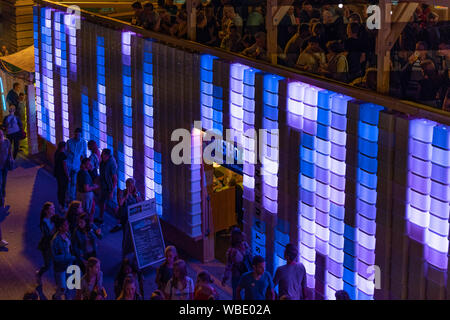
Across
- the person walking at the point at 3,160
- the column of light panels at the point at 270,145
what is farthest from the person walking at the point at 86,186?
the column of light panels at the point at 270,145

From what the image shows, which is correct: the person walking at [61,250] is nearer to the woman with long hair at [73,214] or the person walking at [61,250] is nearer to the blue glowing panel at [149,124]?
the woman with long hair at [73,214]

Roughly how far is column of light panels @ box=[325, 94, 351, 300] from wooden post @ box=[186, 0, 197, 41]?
359cm

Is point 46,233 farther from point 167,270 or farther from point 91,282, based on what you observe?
point 167,270

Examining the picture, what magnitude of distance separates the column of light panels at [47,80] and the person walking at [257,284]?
8.93 m

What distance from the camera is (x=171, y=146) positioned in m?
12.3

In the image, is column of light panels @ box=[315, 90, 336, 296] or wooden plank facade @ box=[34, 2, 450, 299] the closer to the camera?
wooden plank facade @ box=[34, 2, 450, 299]

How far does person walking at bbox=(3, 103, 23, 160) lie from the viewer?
650 inches

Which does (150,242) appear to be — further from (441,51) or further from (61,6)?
(61,6)

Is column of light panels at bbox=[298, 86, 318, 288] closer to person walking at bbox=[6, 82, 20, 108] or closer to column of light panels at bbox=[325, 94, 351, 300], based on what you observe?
column of light panels at bbox=[325, 94, 351, 300]

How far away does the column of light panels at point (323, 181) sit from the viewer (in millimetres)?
8992

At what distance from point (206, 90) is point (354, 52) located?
112 inches

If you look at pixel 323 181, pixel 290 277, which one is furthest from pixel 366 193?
pixel 290 277

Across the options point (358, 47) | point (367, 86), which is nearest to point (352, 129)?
point (367, 86)

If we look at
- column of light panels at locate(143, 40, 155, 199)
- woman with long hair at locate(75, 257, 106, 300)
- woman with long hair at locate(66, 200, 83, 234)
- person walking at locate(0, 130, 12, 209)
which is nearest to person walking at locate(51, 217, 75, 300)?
woman with long hair at locate(66, 200, 83, 234)
